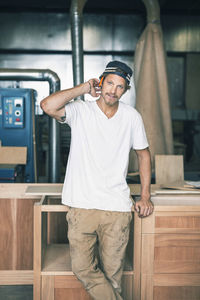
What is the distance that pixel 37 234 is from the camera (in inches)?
81.7

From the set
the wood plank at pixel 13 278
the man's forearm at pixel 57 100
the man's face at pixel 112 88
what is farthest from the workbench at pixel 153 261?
the man's face at pixel 112 88

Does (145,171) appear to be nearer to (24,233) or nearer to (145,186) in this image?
(145,186)

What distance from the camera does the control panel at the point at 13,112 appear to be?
400 cm

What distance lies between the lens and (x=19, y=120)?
401 cm

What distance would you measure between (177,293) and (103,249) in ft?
2.09

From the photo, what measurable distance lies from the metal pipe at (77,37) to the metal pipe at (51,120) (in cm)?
41

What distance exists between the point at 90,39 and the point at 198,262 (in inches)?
242

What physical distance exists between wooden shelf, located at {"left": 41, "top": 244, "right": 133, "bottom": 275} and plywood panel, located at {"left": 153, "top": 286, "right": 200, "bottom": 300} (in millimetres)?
243

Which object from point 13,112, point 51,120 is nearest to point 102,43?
point 51,120

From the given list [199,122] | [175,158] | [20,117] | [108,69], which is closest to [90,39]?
[199,122]

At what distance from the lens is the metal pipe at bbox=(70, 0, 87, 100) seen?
3953mm

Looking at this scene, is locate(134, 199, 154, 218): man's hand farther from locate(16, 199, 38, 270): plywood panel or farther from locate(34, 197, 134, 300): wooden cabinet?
locate(16, 199, 38, 270): plywood panel

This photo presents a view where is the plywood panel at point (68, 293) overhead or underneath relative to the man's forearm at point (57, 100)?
underneath

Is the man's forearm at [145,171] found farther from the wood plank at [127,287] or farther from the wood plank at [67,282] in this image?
the wood plank at [67,282]
